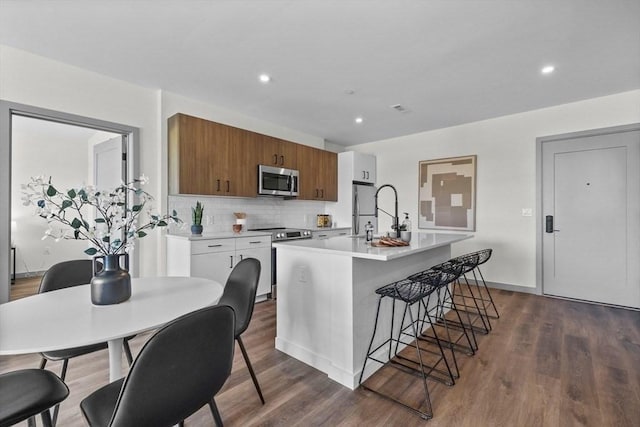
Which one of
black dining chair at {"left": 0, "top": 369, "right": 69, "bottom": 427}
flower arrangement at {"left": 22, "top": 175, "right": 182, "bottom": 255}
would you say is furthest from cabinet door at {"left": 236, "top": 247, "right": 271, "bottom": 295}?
black dining chair at {"left": 0, "top": 369, "right": 69, "bottom": 427}

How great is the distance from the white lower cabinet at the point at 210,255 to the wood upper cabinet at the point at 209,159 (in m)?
0.63

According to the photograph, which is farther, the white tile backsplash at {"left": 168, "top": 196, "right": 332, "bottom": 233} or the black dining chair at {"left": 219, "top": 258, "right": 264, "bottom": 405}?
the white tile backsplash at {"left": 168, "top": 196, "right": 332, "bottom": 233}

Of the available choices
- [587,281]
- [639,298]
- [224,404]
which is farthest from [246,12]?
[639,298]

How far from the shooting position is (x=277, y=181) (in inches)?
172

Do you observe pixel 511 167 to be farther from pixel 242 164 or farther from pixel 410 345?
pixel 242 164

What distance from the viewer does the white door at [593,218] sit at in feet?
11.4

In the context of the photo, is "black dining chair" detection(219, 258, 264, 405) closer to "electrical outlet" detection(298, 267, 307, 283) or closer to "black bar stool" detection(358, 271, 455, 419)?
"electrical outlet" detection(298, 267, 307, 283)

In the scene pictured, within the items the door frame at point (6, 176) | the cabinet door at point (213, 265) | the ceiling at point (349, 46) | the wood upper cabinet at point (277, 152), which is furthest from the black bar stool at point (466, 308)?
the door frame at point (6, 176)

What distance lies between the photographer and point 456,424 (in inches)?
63.8

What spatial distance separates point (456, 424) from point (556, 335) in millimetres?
1848

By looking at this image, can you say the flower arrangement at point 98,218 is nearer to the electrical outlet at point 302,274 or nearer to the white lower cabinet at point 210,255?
the electrical outlet at point 302,274

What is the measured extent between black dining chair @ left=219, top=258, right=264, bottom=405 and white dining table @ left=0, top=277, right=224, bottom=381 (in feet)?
0.62

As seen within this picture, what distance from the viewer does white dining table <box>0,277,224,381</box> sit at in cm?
103

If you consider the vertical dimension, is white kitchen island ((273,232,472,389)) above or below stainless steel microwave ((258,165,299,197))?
below
